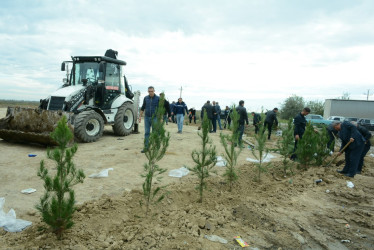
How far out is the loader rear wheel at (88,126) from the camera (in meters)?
8.20

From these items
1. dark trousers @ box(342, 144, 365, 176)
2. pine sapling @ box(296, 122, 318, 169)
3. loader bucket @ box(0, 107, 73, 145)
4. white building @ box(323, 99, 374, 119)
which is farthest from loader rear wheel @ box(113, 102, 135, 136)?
white building @ box(323, 99, 374, 119)

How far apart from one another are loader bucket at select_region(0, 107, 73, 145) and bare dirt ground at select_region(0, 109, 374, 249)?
1404mm

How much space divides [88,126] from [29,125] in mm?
1766

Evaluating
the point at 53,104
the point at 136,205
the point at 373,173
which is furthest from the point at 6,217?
the point at 373,173

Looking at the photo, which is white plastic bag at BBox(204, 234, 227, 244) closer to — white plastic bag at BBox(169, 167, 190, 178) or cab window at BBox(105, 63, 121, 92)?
white plastic bag at BBox(169, 167, 190, 178)

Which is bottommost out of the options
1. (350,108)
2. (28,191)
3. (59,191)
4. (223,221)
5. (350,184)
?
(28,191)

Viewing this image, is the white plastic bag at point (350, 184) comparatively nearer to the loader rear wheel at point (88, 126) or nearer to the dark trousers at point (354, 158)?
the dark trousers at point (354, 158)

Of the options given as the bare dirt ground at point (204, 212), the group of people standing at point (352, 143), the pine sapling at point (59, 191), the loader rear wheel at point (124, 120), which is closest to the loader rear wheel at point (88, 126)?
the loader rear wheel at point (124, 120)

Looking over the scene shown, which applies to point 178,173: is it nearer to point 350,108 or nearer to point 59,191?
point 59,191

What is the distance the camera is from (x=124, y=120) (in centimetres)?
1114

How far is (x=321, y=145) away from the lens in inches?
272

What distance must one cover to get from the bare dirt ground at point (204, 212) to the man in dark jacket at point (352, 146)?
0.30m

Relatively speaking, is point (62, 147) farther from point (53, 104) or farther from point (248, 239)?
point (53, 104)

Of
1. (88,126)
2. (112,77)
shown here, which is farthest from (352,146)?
Answer: (112,77)
